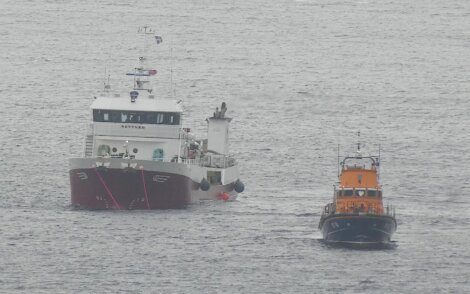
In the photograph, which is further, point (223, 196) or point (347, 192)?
point (223, 196)

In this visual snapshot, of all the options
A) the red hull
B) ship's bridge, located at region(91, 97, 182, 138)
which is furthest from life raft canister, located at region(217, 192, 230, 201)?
the red hull

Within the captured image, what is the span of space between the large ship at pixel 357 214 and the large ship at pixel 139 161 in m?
16.4

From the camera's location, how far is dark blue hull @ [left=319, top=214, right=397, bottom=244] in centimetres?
12250

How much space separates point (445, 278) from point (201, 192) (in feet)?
117

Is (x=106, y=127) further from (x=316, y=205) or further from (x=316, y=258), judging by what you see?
(x=316, y=258)

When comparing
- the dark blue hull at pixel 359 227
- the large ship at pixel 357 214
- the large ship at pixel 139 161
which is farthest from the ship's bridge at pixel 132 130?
the dark blue hull at pixel 359 227

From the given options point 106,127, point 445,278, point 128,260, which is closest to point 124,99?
point 106,127

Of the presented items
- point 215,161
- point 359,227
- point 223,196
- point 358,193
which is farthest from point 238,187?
point 359,227

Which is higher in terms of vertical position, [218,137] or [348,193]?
[218,137]

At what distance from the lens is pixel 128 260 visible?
4710 inches

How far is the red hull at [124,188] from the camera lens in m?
138

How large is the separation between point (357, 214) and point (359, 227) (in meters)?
0.88

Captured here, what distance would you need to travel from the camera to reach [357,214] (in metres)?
122

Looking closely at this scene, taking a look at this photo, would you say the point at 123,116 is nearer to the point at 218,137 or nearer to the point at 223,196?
the point at 223,196
